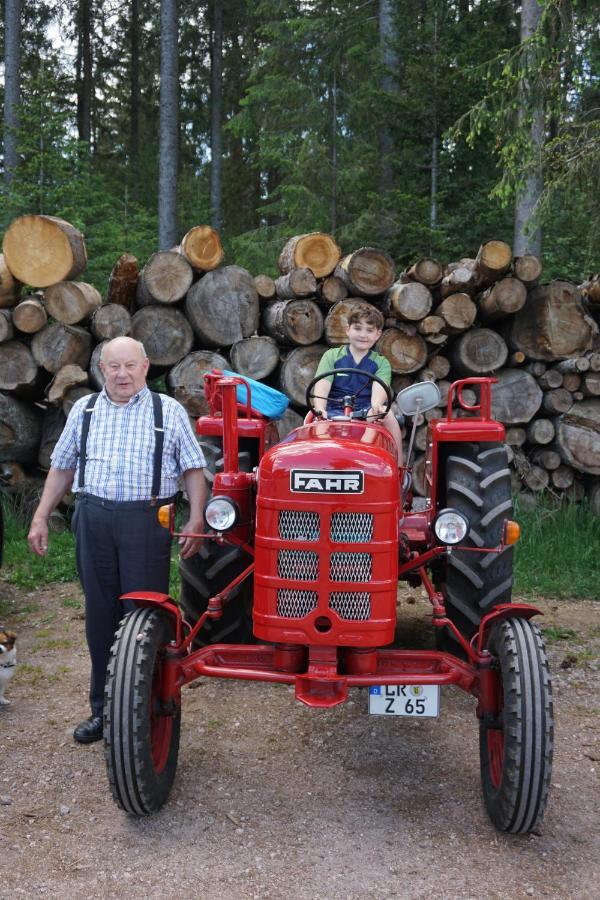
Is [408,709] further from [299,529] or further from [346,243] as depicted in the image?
[346,243]

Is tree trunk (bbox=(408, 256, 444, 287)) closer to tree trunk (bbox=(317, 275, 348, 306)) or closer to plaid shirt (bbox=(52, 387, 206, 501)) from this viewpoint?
tree trunk (bbox=(317, 275, 348, 306))

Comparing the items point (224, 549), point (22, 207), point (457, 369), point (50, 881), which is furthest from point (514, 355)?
point (22, 207)

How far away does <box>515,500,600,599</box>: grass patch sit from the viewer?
5.83 m

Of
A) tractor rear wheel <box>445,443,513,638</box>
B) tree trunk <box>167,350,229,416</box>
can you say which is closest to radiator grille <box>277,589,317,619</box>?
tractor rear wheel <box>445,443,513,638</box>

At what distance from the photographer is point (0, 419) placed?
6.70m

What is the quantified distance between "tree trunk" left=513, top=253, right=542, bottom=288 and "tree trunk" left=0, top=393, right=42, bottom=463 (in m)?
4.20

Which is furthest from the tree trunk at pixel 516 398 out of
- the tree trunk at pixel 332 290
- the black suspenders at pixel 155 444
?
the black suspenders at pixel 155 444

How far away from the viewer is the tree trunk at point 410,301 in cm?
661

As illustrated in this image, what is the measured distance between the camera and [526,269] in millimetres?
6695

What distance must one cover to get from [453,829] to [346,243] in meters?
10.2

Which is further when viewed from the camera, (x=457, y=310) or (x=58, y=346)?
(x=457, y=310)

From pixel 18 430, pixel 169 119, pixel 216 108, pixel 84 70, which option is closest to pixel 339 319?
pixel 18 430

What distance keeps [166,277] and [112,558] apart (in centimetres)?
351

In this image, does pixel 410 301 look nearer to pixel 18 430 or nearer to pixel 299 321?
pixel 299 321
